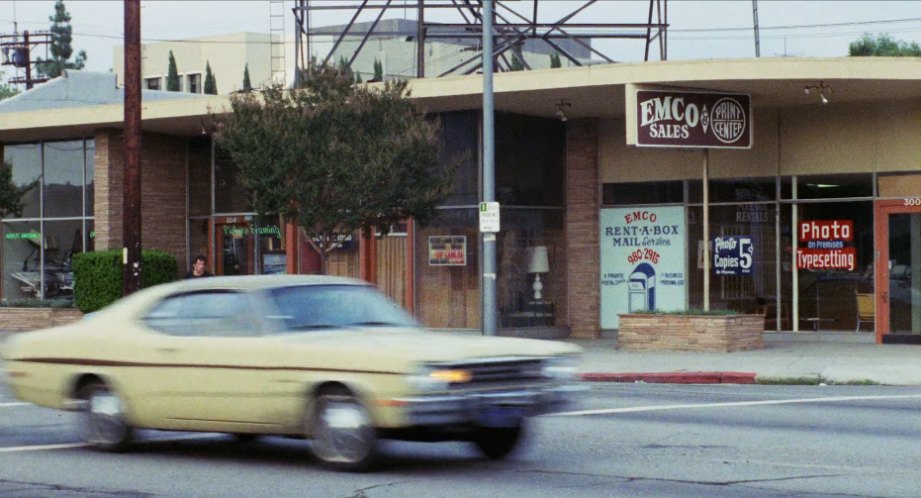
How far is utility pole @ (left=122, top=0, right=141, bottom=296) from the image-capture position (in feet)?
77.8

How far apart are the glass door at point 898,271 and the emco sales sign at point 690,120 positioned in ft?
9.56

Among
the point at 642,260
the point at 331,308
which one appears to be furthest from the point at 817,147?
the point at 331,308

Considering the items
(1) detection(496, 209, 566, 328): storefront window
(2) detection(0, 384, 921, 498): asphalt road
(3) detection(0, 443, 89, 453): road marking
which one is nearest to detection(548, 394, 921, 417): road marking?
(2) detection(0, 384, 921, 498): asphalt road

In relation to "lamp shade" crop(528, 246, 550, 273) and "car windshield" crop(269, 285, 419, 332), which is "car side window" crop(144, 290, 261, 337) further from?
"lamp shade" crop(528, 246, 550, 273)

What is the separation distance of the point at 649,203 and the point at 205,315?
59.9 feet

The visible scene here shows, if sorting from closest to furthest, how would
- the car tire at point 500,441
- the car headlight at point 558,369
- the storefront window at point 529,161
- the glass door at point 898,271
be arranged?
1. the car headlight at point 558,369
2. the car tire at point 500,441
3. the glass door at point 898,271
4. the storefront window at point 529,161

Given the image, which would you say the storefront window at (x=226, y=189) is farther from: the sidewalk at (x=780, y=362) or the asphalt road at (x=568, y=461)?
the asphalt road at (x=568, y=461)

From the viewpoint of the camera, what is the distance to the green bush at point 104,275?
30625 millimetres

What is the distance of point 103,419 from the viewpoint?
12.2 m

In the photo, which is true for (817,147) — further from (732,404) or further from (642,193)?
(732,404)

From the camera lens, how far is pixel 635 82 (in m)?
24.9

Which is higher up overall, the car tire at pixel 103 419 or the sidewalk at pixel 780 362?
the car tire at pixel 103 419

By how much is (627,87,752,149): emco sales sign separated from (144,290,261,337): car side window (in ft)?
45.5

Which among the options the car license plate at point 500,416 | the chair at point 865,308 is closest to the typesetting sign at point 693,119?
the chair at point 865,308
